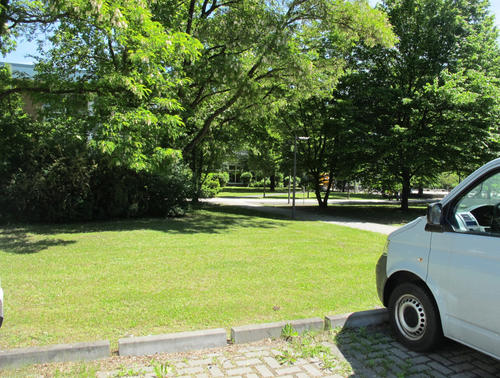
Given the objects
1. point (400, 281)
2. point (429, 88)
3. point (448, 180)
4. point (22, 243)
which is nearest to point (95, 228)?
point (22, 243)

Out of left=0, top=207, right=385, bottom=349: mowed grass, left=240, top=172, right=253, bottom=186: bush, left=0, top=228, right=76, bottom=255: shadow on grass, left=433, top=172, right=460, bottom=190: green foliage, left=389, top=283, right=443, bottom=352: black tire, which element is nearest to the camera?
left=389, top=283, right=443, bottom=352: black tire

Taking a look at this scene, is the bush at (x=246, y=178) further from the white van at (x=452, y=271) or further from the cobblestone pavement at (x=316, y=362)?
the cobblestone pavement at (x=316, y=362)

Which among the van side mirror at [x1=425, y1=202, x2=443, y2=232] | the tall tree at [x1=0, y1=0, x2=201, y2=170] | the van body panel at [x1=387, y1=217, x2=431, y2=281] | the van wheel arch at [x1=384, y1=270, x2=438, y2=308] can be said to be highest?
the tall tree at [x1=0, y1=0, x2=201, y2=170]

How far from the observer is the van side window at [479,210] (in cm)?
334

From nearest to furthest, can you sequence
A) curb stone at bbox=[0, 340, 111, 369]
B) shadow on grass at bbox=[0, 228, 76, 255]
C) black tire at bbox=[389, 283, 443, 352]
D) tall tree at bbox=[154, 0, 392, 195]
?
curb stone at bbox=[0, 340, 111, 369] → black tire at bbox=[389, 283, 443, 352] → shadow on grass at bbox=[0, 228, 76, 255] → tall tree at bbox=[154, 0, 392, 195]

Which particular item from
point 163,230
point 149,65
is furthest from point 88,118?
point 163,230

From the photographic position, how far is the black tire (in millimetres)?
3453

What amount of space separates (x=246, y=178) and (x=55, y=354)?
62.5 meters

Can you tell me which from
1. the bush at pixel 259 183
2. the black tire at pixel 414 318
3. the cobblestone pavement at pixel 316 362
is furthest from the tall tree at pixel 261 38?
the bush at pixel 259 183

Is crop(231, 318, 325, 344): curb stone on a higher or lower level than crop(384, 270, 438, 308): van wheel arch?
lower

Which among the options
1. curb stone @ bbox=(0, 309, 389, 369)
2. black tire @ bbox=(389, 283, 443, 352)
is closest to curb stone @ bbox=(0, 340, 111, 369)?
curb stone @ bbox=(0, 309, 389, 369)

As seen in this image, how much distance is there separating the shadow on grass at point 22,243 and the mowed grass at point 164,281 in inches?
0.9

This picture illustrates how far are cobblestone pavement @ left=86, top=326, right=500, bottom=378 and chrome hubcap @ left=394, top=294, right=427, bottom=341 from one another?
0.62ft

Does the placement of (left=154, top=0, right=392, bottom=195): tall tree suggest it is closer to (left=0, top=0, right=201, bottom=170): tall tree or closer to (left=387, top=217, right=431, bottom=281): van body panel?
A: (left=0, top=0, right=201, bottom=170): tall tree
